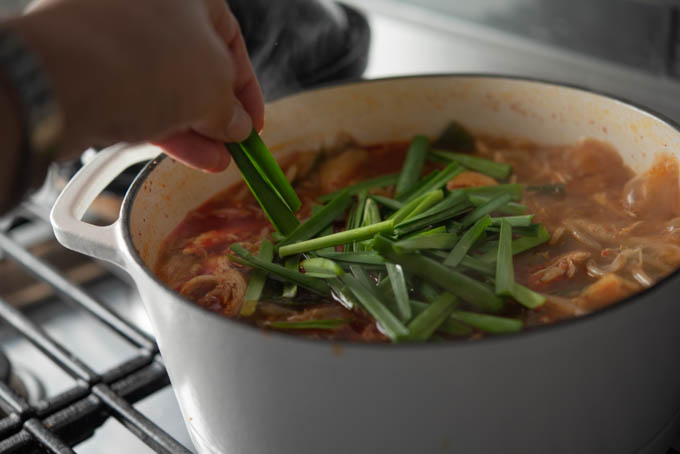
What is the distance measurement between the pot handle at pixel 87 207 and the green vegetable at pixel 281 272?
195 millimetres

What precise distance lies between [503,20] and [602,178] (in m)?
0.58

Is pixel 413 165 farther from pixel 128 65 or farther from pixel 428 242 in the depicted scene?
pixel 128 65

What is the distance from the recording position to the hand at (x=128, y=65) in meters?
0.62

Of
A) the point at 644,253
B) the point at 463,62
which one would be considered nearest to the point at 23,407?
the point at 644,253

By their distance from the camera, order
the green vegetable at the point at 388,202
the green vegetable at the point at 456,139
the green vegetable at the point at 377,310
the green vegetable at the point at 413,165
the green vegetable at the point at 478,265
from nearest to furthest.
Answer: the green vegetable at the point at 377,310
the green vegetable at the point at 478,265
the green vegetable at the point at 388,202
the green vegetable at the point at 413,165
the green vegetable at the point at 456,139

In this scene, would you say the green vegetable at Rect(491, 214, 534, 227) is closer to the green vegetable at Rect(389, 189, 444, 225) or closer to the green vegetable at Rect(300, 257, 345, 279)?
the green vegetable at Rect(389, 189, 444, 225)

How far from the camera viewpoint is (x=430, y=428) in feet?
2.35

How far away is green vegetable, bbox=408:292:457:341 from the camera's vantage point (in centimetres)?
84

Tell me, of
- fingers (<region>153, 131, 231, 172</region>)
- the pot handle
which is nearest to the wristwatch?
the pot handle

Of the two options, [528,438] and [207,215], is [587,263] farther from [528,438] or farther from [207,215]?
[207,215]

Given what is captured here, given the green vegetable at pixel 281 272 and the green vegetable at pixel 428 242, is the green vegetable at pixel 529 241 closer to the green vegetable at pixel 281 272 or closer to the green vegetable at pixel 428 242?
the green vegetable at pixel 428 242

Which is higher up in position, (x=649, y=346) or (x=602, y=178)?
(x=602, y=178)

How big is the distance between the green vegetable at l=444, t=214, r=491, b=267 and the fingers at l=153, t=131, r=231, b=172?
1.21ft

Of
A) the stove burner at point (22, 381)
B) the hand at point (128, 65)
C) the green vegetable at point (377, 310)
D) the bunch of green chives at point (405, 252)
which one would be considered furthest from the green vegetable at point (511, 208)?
the stove burner at point (22, 381)
